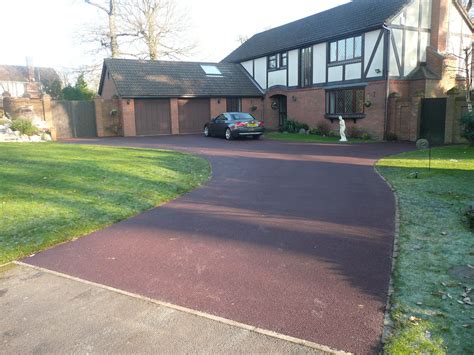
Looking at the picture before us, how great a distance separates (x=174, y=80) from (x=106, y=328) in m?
26.2

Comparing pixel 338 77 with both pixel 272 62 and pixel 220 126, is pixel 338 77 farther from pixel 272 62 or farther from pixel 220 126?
pixel 272 62

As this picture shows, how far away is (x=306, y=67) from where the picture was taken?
25.2 meters

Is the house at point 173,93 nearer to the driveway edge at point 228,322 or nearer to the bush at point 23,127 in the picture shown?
the bush at point 23,127

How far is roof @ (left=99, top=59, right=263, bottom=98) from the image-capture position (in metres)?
26.6

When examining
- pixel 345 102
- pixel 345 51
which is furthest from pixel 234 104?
pixel 345 51

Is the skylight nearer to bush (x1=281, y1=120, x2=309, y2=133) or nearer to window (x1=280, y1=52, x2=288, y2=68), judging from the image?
window (x1=280, y1=52, x2=288, y2=68)

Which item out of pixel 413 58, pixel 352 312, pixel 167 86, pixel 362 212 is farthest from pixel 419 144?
pixel 167 86

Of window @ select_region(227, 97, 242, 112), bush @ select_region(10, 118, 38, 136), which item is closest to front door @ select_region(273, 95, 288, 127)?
window @ select_region(227, 97, 242, 112)

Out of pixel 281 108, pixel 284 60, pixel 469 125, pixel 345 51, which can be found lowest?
pixel 469 125

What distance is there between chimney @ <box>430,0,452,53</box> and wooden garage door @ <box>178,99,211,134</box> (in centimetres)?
1432

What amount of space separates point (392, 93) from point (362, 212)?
49.0 feet

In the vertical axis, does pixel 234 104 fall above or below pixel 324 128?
above

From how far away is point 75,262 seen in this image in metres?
5.04

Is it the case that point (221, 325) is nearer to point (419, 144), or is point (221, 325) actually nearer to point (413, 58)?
point (419, 144)
